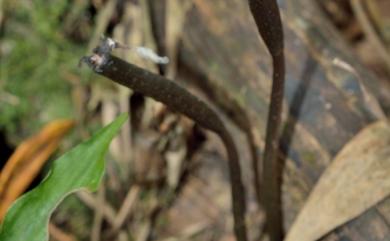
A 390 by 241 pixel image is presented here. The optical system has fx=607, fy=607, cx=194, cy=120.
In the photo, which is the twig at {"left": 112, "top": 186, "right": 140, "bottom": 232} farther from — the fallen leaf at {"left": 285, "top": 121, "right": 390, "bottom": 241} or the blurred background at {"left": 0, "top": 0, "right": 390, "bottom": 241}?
the fallen leaf at {"left": 285, "top": 121, "right": 390, "bottom": 241}

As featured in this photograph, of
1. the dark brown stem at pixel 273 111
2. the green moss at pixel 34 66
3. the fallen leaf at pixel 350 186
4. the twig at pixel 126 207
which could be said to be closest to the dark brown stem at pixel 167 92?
the dark brown stem at pixel 273 111

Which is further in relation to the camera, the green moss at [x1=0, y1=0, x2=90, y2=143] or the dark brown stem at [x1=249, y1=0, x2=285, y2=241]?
the green moss at [x1=0, y1=0, x2=90, y2=143]

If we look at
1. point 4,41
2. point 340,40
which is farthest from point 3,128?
point 340,40

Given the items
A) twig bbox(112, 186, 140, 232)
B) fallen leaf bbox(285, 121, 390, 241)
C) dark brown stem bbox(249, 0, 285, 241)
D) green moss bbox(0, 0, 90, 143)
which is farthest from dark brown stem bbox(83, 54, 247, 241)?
green moss bbox(0, 0, 90, 143)

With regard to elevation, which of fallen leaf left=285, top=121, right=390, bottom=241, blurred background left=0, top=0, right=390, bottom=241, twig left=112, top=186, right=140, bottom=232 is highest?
blurred background left=0, top=0, right=390, bottom=241

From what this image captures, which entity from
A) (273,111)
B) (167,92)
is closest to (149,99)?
(273,111)

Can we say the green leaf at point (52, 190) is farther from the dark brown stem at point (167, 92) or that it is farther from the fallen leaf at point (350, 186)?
the fallen leaf at point (350, 186)

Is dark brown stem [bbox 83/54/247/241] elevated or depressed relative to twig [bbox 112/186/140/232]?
elevated
